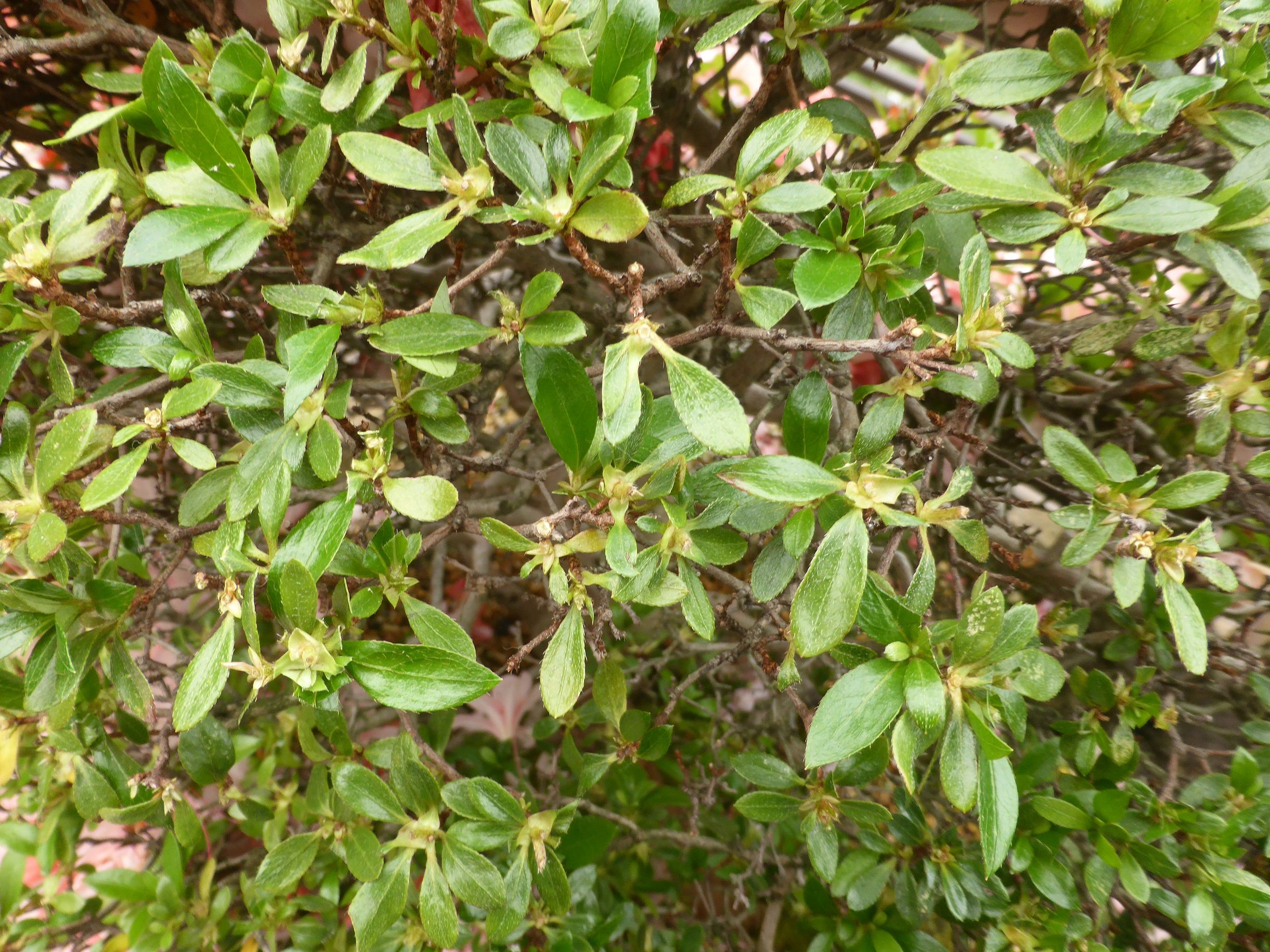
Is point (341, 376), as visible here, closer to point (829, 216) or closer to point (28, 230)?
point (28, 230)

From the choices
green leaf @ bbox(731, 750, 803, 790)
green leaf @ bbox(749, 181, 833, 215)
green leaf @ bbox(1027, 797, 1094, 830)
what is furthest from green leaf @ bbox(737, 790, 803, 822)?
green leaf @ bbox(749, 181, 833, 215)

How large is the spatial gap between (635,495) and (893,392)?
248 mm

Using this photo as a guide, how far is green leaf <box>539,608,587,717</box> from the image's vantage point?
1.84 ft

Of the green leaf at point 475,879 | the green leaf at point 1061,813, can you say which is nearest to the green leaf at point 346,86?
the green leaf at point 475,879

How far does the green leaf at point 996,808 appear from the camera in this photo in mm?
506

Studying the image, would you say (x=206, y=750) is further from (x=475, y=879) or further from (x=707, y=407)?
(x=707, y=407)

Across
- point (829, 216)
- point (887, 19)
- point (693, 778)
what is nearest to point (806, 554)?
point (829, 216)

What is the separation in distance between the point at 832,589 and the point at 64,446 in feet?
2.09

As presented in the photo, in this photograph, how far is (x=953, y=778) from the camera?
0.54m

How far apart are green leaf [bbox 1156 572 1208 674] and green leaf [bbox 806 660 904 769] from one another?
268 millimetres

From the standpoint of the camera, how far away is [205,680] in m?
0.52

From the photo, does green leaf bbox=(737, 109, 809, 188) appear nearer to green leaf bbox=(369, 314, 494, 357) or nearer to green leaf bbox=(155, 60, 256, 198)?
green leaf bbox=(369, 314, 494, 357)

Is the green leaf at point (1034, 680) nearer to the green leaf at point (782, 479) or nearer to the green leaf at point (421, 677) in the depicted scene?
the green leaf at point (782, 479)

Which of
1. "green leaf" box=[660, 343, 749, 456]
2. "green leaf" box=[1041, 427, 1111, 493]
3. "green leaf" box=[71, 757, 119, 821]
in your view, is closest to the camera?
"green leaf" box=[660, 343, 749, 456]
